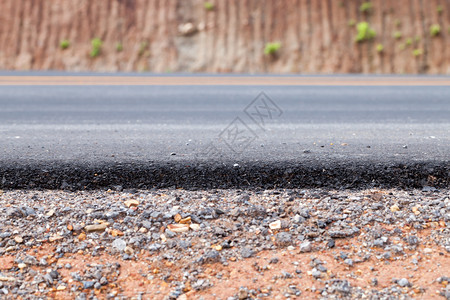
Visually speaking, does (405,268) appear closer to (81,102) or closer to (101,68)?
(81,102)

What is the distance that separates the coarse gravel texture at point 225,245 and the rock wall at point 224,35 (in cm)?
1166

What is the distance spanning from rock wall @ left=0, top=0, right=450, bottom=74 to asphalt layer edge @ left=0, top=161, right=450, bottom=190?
10.9 meters

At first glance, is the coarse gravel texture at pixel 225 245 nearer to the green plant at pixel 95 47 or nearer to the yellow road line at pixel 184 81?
the yellow road line at pixel 184 81

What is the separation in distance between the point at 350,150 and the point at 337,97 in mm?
3292

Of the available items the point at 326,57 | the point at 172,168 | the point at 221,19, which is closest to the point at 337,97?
the point at 172,168

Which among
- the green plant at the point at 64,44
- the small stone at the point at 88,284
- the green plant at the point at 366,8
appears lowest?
the small stone at the point at 88,284

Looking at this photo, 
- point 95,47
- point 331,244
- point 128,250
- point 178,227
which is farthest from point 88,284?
point 95,47

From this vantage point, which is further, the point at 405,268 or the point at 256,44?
the point at 256,44

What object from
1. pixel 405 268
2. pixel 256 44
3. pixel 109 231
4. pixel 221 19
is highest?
pixel 221 19

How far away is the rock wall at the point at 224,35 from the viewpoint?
14.5 metres

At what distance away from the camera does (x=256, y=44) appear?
15.0 meters

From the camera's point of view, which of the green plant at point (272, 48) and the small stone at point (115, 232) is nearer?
the small stone at point (115, 232)

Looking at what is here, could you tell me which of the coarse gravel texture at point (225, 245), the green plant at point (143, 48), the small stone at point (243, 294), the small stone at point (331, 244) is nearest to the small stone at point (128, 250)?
the coarse gravel texture at point (225, 245)

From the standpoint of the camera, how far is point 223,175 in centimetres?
359
